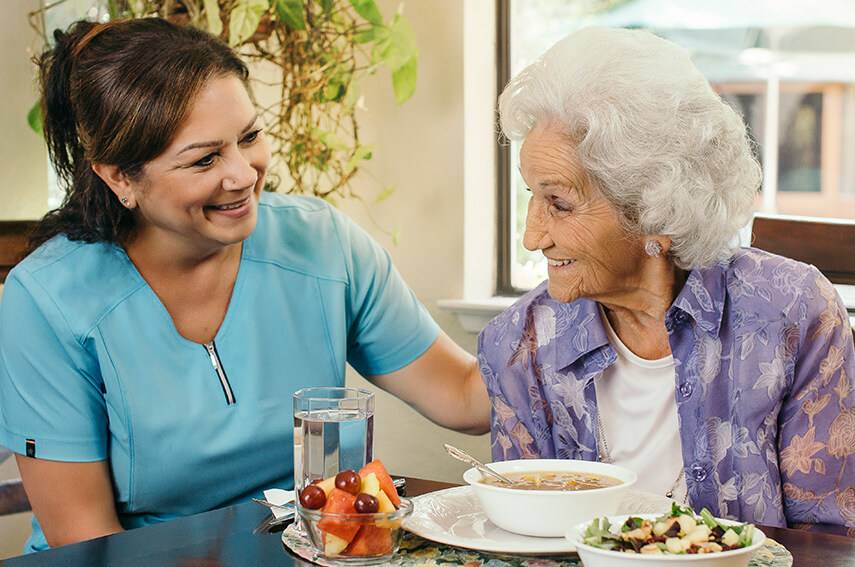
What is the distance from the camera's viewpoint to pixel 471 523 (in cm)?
105

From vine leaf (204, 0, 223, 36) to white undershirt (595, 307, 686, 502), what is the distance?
1.23 m

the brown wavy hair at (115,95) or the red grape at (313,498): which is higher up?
the brown wavy hair at (115,95)

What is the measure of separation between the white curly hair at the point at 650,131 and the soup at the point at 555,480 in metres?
0.39

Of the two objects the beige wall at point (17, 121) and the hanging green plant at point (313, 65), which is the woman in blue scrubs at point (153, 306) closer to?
the hanging green plant at point (313, 65)

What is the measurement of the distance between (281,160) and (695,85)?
60.4 inches

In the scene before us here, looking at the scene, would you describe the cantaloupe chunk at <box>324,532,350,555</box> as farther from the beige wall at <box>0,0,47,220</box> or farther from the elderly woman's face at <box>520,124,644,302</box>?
the beige wall at <box>0,0,47,220</box>

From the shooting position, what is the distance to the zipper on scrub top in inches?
59.3

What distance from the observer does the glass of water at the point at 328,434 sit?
1077 millimetres

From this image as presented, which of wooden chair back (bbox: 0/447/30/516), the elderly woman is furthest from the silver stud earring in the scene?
wooden chair back (bbox: 0/447/30/516)

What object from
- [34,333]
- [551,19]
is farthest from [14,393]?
[551,19]

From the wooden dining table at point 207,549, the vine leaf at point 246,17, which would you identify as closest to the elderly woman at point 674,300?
the wooden dining table at point 207,549

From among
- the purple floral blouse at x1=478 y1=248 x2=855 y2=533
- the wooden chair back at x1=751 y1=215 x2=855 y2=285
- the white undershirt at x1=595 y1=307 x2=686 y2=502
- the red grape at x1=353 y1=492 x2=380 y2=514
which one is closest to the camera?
the red grape at x1=353 y1=492 x2=380 y2=514

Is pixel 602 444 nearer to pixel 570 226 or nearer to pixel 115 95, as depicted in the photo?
pixel 570 226

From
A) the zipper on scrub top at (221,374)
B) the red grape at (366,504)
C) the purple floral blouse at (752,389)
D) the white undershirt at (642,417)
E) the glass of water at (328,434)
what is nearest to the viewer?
the red grape at (366,504)
